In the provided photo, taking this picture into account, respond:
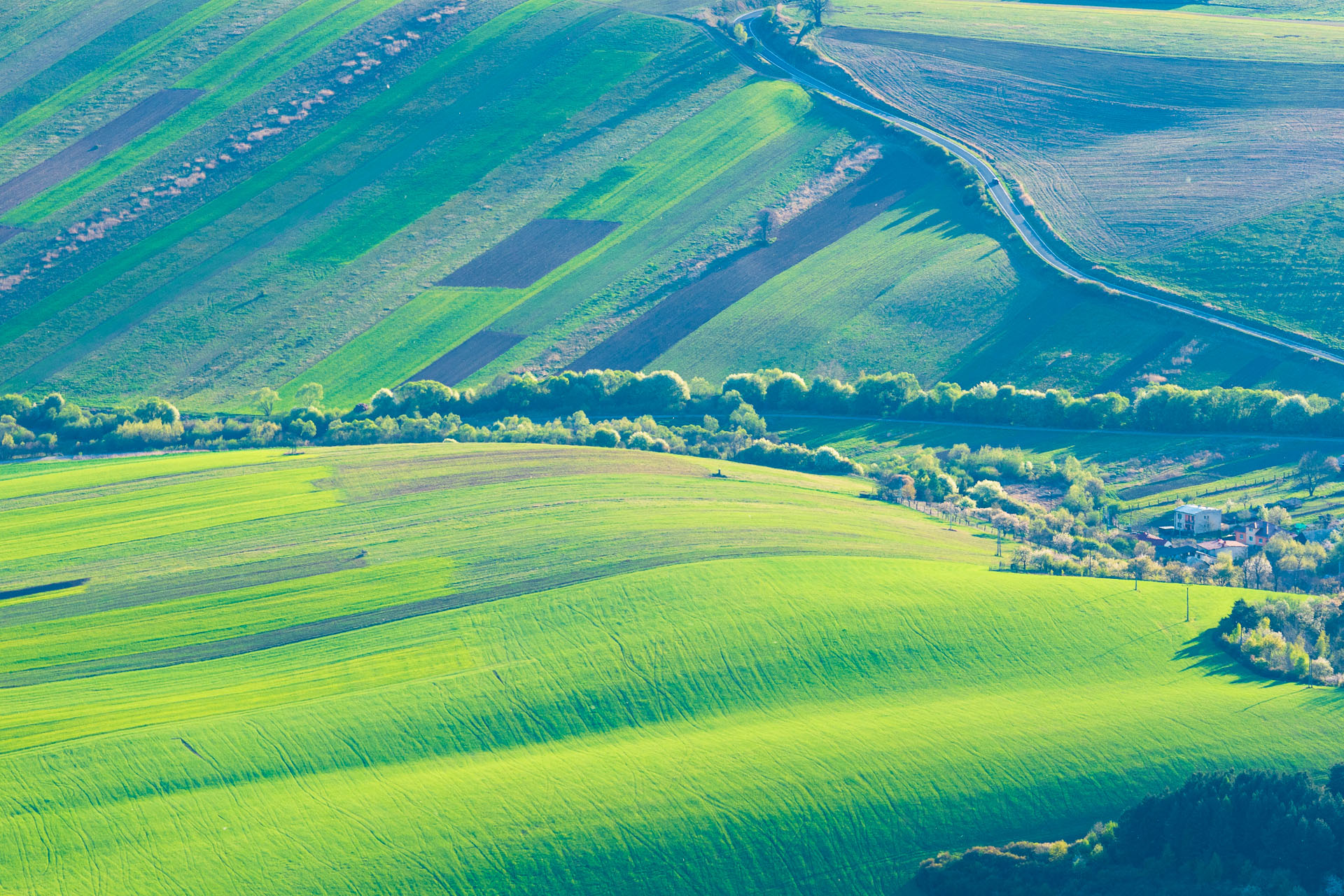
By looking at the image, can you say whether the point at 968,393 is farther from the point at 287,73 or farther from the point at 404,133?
the point at 287,73

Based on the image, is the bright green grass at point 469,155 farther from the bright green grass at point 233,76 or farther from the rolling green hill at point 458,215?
the bright green grass at point 233,76

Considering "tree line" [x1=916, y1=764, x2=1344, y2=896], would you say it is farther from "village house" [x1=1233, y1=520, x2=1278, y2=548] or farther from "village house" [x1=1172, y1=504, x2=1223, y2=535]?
"village house" [x1=1172, y1=504, x2=1223, y2=535]

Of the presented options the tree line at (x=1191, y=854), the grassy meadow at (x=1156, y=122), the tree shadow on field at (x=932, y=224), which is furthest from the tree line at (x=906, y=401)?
the tree line at (x=1191, y=854)

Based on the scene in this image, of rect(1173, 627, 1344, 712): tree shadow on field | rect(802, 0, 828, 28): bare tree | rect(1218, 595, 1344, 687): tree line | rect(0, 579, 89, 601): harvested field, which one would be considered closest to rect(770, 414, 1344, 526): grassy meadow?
rect(1218, 595, 1344, 687): tree line

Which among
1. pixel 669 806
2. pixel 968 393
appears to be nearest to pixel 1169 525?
pixel 968 393

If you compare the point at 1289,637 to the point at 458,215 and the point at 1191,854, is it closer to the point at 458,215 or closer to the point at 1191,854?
the point at 1191,854

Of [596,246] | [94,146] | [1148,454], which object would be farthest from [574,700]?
[94,146]
